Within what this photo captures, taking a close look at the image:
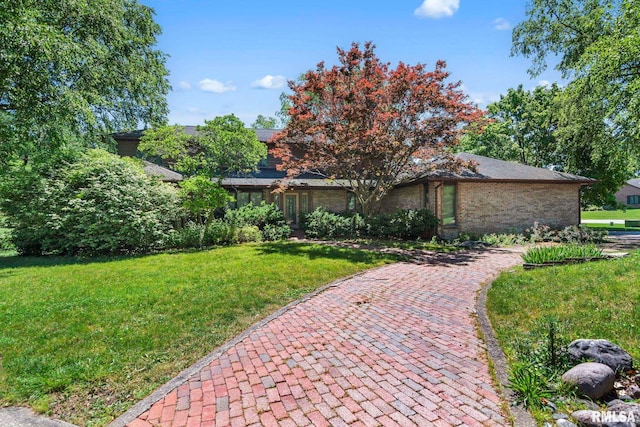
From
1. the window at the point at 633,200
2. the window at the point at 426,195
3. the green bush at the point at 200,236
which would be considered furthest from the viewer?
the window at the point at 633,200

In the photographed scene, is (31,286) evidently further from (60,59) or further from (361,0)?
(361,0)

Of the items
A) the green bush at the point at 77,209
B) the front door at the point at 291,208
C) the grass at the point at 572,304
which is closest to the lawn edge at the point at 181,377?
the grass at the point at 572,304

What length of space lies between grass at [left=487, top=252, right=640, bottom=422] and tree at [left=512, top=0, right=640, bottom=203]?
269 inches

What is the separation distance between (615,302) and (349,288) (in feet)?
15.0

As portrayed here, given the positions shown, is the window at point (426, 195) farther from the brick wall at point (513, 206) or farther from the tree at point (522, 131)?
the tree at point (522, 131)

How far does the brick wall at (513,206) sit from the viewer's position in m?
15.4

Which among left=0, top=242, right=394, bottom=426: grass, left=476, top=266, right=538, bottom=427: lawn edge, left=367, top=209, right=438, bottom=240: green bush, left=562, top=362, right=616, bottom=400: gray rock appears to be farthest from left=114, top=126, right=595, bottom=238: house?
left=562, top=362, right=616, bottom=400: gray rock

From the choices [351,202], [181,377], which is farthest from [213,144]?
[181,377]

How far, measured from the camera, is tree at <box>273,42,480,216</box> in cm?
1235

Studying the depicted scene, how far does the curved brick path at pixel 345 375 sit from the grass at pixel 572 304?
1.81 feet

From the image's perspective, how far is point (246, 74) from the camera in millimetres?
13227

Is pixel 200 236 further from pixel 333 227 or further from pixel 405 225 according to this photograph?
pixel 405 225

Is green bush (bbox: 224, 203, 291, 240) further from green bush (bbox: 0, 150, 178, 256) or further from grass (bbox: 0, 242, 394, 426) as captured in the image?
grass (bbox: 0, 242, 394, 426)

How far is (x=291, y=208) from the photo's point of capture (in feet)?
65.6
